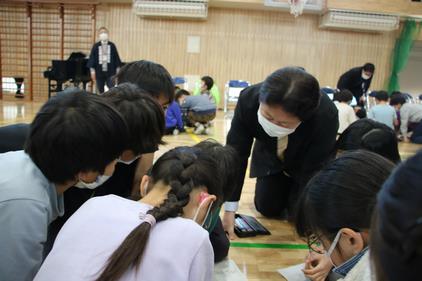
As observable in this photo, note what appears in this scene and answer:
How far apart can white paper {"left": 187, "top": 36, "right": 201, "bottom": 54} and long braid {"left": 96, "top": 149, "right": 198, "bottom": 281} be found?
8.77m

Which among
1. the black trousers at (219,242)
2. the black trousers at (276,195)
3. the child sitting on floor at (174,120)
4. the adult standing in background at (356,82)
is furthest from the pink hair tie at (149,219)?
the adult standing in background at (356,82)

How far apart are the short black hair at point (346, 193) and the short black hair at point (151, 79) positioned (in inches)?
39.7

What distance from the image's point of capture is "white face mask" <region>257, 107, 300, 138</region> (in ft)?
6.31

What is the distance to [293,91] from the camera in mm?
1627

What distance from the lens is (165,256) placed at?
0.87 meters

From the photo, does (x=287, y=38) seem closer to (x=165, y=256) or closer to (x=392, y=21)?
(x=392, y=21)

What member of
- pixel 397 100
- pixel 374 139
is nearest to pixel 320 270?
pixel 374 139

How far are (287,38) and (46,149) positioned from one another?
9.28 m

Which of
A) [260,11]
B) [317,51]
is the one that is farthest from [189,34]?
[317,51]

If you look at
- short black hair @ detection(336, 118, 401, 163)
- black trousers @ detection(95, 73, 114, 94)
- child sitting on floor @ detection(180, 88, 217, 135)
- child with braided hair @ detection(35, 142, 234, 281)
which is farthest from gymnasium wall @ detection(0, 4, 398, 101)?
child with braided hair @ detection(35, 142, 234, 281)

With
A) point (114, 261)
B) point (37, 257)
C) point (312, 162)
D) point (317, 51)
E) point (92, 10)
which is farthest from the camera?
point (317, 51)

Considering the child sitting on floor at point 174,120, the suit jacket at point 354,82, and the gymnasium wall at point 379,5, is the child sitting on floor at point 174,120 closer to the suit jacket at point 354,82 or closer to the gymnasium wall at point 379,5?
the suit jacket at point 354,82

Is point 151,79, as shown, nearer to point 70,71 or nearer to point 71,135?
point 71,135

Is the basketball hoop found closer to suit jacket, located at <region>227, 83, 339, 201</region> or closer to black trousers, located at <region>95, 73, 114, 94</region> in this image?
black trousers, located at <region>95, 73, 114, 94</region>
